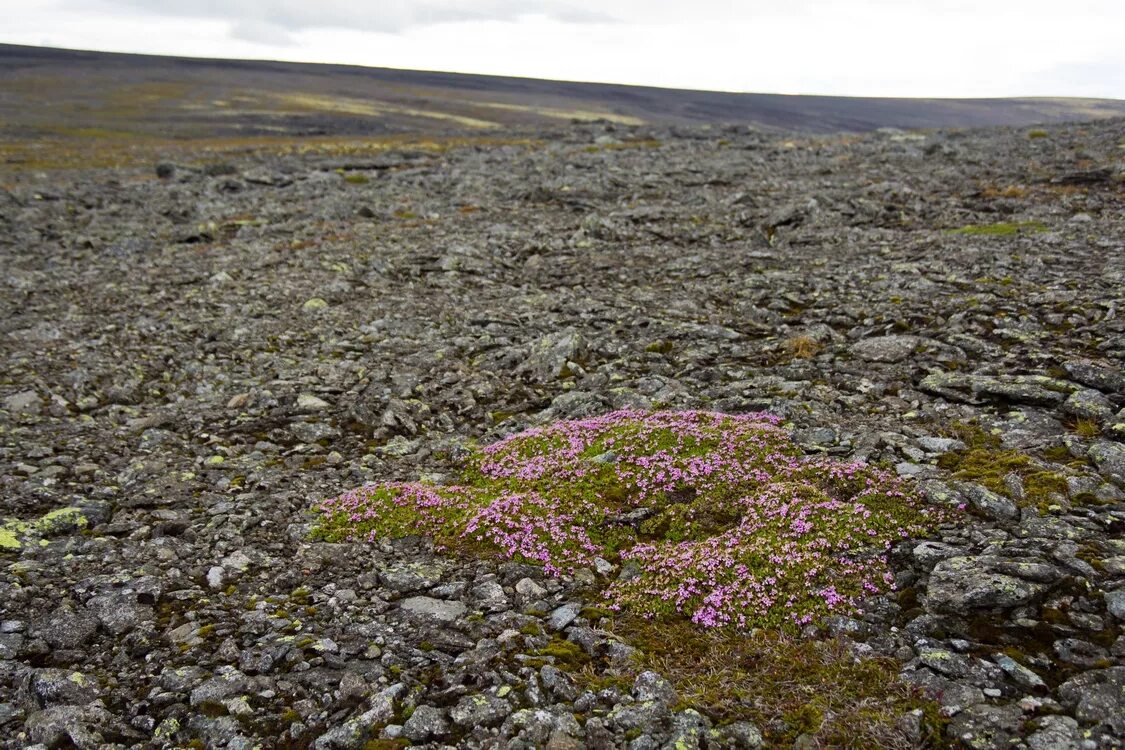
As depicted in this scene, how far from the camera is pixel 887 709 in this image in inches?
261

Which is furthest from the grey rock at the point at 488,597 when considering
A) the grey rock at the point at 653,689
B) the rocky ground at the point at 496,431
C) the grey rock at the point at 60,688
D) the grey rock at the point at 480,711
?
the grey rock at the point at 60,688

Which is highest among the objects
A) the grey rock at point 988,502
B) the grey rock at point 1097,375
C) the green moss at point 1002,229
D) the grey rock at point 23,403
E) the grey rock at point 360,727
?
the green moss at point 1002,229

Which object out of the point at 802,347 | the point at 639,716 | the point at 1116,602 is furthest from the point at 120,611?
the point at 802,347

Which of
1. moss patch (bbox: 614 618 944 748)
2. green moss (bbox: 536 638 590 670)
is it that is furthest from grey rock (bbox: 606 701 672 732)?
green moss (bbox: 536 638 590 670)

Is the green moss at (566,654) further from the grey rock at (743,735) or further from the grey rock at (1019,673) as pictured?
the grey rock at (1019,673)

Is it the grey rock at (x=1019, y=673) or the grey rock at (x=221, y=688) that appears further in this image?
the grey rock at (x=221, y=688)

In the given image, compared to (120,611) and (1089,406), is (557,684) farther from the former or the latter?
(1089,406)

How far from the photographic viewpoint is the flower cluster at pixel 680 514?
8594mm

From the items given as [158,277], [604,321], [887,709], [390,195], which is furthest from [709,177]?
[887,709]

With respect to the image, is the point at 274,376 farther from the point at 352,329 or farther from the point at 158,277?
the point at 158,277

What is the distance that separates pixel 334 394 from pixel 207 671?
9.52 m

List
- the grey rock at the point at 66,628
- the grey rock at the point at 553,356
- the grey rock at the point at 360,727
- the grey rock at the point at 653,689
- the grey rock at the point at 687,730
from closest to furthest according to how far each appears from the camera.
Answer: the grey rock at the point at 687,730
the grey rock at the point at 360,727
the grey rock at the point at 653,689
the grey rock at the point at 66,628
the grey rock at the point at 553,356

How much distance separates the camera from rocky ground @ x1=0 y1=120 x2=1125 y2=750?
7043mm

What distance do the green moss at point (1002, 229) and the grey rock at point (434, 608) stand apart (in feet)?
79.5
